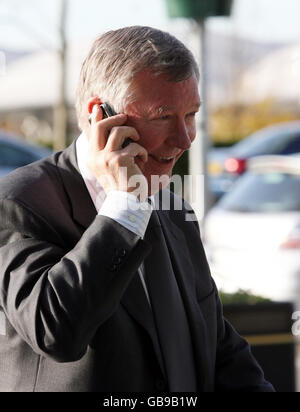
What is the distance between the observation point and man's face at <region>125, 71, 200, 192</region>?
7.43 ft

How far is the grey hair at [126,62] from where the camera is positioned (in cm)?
227

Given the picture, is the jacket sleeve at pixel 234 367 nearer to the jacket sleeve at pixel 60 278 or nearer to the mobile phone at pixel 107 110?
the jacket sleeve at pixel 60 278

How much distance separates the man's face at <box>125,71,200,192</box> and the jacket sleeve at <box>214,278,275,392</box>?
1.79ft

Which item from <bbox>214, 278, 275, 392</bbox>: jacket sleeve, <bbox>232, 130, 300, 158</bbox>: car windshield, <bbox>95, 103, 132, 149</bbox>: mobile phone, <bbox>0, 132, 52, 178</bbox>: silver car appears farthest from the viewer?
<bbox>232, 130, 300, 158</bbox>: car windshield

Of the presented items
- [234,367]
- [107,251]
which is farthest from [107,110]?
[234,367]

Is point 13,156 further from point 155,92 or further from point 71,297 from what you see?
point 71,297

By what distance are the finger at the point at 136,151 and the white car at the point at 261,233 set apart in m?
4.71

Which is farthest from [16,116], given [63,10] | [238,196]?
[238,196]

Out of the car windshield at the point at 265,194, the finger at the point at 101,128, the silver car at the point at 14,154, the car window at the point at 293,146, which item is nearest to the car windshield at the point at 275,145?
the car window at the point at 293,146

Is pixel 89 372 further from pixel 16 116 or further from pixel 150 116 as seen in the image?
pixel 16 116

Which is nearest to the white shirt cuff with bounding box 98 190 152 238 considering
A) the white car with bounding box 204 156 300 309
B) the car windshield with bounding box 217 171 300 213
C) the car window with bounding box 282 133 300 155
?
the white car with bounding box 204 156 300 309

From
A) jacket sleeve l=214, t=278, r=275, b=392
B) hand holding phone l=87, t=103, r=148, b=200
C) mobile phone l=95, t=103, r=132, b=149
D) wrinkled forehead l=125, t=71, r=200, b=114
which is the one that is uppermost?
wrinkled forehead l=125, t=71, r=200, b=114

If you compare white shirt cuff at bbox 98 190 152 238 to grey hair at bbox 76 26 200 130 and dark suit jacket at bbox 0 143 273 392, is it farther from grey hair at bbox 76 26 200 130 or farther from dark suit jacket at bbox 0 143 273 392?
grey hair at bbox 76 26 200 130
